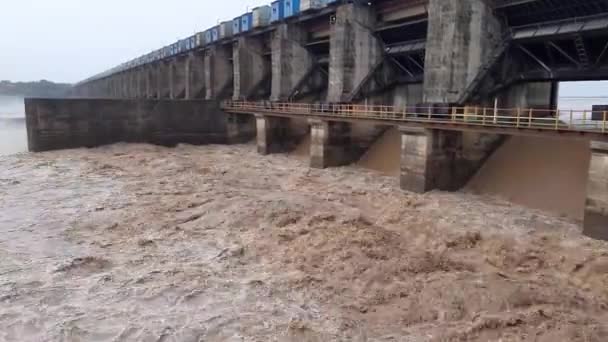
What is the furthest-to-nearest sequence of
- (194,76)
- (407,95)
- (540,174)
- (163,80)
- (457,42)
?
(163,80)
(194,76)
(407,95)
(457,42)
(540,174)

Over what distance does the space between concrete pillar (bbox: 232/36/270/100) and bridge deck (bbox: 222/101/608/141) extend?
17.3 feet

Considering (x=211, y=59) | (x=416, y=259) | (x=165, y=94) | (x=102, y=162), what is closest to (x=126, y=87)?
(x=165, y=94)

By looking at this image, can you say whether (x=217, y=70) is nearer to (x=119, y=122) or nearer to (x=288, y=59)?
(x=288, y=59)

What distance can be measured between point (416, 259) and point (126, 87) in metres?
76.9

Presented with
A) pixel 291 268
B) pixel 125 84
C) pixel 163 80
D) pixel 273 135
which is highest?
pixel 125 84

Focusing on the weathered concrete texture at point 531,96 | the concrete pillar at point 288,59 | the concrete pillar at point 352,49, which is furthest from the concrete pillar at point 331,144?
the concrete pillar at point 288,59

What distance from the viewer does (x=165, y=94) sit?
5769cm

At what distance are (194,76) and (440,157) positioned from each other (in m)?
34.4

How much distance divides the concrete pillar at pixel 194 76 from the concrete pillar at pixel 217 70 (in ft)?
13.5

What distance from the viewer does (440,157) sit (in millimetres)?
17625

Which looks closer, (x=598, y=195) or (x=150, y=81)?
(x=598, y=195)

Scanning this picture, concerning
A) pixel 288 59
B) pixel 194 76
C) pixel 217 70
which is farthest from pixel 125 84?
pixel 288 59

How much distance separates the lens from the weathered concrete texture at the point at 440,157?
57.0 feet

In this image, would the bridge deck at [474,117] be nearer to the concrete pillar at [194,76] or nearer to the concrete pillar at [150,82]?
the concrete pillar at [194,76]
